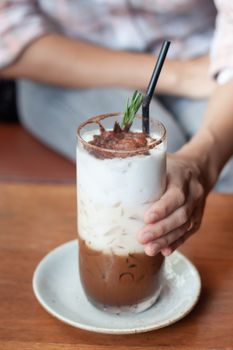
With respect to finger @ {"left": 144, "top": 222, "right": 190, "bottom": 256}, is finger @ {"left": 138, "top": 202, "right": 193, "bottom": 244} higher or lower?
higher

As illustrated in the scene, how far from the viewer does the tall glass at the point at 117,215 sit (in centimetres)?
82

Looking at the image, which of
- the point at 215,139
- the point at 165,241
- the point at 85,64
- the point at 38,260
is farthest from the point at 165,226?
the point at 85,64

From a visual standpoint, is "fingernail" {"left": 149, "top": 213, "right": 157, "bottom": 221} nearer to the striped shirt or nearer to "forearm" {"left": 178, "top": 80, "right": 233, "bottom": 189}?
"forearm" {"left": 178, "top": 80, "right": 233, "bottom": 189}

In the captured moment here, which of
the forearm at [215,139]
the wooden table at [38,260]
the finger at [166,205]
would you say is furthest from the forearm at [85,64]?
the finger at [166,205]

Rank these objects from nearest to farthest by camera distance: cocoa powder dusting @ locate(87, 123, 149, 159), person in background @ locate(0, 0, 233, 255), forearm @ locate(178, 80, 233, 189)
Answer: cocoa powder dusting @ locate(87, 123, 149, 159) < forearm @ locate(178, 80, 233, 189) < person in background @ locate(0, 0, 233, 255)

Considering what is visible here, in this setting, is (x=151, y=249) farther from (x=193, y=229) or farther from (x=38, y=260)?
(x=38, y=260)

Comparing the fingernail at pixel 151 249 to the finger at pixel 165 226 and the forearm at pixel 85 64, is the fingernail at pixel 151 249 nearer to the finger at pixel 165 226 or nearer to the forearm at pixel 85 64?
the finger at pixel 165 226

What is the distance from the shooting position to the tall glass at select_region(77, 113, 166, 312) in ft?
2.70

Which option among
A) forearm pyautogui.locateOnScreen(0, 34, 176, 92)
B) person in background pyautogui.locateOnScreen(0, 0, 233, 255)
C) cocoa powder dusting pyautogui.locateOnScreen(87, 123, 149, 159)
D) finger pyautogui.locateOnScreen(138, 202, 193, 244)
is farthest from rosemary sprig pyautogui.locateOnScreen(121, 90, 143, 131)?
forearm pyautogui.locateOnScreen(0, 34, 176, 92)

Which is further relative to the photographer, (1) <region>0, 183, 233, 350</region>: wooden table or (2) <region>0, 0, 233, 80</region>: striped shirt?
(2) <region>0, 0, 233, 80</region>: striped shirt

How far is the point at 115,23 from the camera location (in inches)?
62.7

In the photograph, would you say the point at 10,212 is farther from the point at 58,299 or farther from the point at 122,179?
the point at 122,179

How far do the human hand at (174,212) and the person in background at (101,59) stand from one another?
1.57 ft

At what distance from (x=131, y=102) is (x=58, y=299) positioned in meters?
0.28
